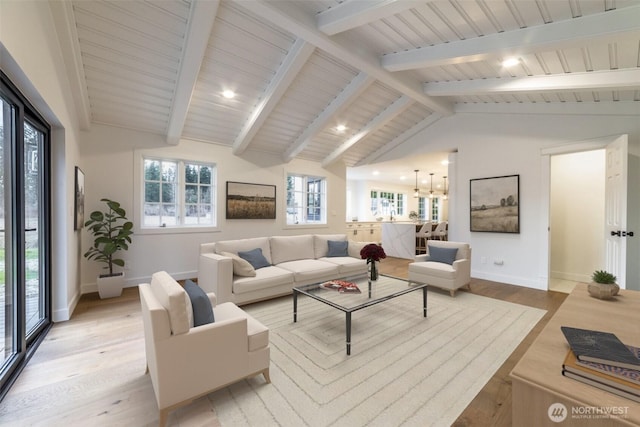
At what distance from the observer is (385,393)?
1.79m

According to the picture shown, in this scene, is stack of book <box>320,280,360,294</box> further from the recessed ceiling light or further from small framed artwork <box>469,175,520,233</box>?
small framed artwork <box>469,175,520,233</box>

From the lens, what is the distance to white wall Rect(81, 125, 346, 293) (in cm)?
407

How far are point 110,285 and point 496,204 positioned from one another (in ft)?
21.2

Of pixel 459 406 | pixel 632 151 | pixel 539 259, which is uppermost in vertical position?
pixel 632 151

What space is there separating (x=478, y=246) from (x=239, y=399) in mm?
4986

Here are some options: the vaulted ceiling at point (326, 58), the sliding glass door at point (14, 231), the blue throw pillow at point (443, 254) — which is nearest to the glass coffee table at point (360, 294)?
the blue throw pillow at point (443, 254)

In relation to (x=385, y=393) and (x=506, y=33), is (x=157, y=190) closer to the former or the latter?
(x=385, y=393)

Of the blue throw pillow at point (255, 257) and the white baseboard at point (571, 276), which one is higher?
the blue throw pillow at point (255, 257)

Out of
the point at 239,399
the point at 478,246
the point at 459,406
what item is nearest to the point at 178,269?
the point at 239,399

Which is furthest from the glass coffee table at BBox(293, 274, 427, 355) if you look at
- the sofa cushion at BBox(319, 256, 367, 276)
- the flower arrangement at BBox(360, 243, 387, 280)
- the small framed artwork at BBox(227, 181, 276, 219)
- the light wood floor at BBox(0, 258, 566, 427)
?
the small framed artwork at BBox(227, 181, 276, 219)

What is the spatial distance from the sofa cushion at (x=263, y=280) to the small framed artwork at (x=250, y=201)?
6.67ft

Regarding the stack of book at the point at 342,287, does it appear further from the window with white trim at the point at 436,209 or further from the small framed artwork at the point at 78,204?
the window with white trim at the point at 436,209

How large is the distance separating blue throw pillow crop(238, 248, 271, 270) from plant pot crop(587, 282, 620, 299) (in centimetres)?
344

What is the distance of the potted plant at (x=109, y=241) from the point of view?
145 inches
